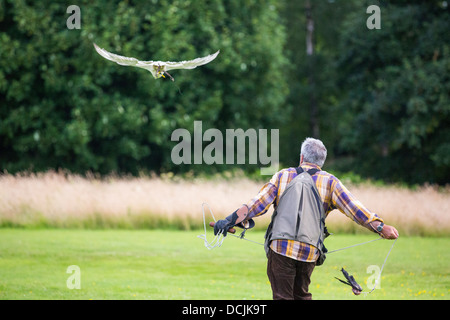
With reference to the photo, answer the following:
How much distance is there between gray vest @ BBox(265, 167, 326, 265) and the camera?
202 inches

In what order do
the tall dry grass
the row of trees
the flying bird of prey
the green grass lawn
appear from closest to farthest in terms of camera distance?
the flying bird of prey < the green grass lawn < the tall dry grass < the row of trees

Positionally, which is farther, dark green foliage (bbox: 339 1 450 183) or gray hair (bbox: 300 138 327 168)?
dark green foliage (bbox: 339 1 450 183)

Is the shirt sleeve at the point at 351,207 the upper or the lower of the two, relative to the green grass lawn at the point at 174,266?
upper

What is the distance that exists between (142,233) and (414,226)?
6.12 m

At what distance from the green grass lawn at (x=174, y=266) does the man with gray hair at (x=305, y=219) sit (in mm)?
3455

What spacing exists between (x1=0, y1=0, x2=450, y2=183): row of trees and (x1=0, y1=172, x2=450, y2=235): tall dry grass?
614cm

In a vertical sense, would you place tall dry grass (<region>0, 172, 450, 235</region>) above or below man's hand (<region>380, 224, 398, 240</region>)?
below

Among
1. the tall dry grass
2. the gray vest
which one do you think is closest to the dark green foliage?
the tall dry grass

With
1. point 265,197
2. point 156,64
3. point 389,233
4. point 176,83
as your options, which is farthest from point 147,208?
point 389,233

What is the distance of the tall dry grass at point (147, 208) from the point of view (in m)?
15.4

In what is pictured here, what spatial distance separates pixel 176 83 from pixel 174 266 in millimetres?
12452

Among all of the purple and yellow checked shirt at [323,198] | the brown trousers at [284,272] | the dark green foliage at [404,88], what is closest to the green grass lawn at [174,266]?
the brown trousers at [284,272]

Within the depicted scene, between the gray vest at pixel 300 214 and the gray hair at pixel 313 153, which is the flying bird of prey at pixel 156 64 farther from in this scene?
the gray vest at pixel 300 214

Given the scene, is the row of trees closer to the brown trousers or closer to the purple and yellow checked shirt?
the purple and yellow checked shirt
